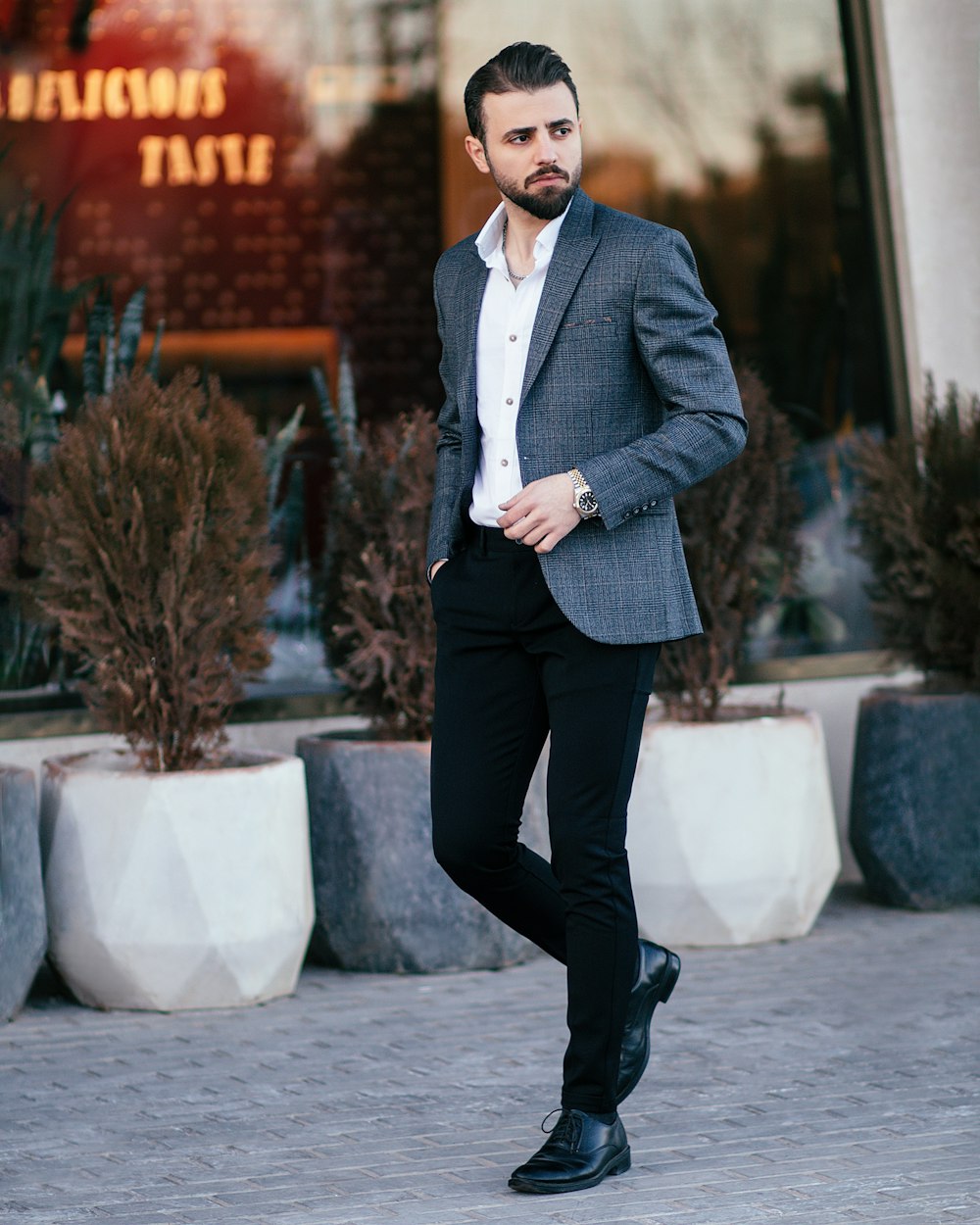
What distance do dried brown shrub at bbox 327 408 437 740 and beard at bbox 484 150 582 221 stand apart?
2.12m

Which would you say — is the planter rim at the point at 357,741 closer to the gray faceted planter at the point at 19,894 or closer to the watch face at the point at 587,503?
the gray faceted planter at the point at 19,894

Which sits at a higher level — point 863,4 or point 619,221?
point 863,4

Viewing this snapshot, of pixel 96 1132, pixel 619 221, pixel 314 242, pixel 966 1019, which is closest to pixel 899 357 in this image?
pixel 314 242

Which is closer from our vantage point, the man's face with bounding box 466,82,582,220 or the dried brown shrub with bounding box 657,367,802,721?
the man's face with bounding box 466,82,582,220

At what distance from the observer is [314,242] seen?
6.99 m

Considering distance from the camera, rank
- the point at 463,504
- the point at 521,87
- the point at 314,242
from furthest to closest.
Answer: the point at 314,242, the point at 463,504, the point at 521,87

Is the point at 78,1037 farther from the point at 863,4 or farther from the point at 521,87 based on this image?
the point at 863,4

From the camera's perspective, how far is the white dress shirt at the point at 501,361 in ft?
11.9

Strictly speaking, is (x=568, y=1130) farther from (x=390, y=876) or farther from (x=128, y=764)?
(x=128, y=764)

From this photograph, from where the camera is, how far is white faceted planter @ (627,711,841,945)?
5.76m

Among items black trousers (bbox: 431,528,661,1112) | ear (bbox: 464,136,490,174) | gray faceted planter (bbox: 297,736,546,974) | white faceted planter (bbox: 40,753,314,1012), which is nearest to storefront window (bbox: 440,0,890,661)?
gray faceted planter (bbox: 297,736,546,974)

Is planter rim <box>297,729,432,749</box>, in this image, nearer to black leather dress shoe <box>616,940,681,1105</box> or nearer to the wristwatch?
black leather dress shoe <box>616,940,681,1105</box>

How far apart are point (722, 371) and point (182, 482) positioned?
2.18m

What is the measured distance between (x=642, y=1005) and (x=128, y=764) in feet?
7.42
